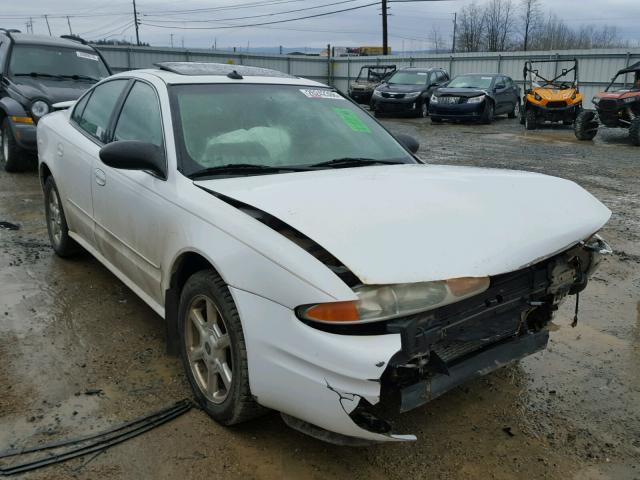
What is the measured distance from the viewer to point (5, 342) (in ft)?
11.5

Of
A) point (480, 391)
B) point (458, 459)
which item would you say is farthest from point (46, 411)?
point (480, 391)

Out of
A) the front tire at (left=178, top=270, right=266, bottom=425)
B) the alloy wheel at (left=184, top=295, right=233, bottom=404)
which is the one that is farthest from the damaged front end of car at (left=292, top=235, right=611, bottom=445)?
the alloy wheel at (left=184, top=295, right=233, bottom=404)

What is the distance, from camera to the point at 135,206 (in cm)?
324

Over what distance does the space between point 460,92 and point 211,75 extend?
610 inches

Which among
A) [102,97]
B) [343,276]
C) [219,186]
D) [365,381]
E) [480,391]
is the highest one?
[102,97]

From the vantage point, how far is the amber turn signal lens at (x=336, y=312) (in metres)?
2.10

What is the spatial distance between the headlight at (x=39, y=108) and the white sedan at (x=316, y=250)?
5.01 metres

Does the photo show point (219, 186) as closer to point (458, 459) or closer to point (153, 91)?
point (153, 91)

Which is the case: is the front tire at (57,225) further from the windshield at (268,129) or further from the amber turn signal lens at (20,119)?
the amber turn signal lens at (20,119)

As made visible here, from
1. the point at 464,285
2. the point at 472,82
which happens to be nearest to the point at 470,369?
the point at 464,285

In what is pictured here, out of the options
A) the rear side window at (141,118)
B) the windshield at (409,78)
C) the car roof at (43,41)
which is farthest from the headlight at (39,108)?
the windshield at (409,78)

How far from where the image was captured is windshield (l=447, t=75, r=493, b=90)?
60.4ft

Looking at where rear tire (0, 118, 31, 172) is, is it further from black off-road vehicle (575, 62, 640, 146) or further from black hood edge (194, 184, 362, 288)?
black off-road vehicle (575, 62, 640, 146)

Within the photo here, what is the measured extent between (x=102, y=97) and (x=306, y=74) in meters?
27.2
